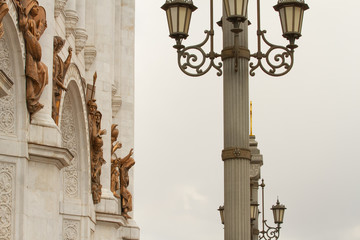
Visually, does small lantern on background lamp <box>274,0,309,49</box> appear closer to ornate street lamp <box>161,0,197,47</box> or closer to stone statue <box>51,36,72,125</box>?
ornate street lamp <box>161,0,197,47</box>

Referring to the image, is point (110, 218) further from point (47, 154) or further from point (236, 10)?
point (236, 10)

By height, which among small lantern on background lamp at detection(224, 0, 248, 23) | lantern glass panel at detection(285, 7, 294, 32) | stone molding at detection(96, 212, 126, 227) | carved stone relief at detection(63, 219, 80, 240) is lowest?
carved stone relief at detection(63, 219, 80, 240)

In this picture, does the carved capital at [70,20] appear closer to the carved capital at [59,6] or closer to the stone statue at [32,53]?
the carved capital at [59,6]

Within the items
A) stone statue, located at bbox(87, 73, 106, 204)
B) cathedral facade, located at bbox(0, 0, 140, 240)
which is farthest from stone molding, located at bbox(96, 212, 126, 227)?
stone statue, located at bbox(87, 73, 106, 204)

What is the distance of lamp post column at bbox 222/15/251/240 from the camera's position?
49.5 ft

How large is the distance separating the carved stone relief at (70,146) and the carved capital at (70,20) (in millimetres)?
1900

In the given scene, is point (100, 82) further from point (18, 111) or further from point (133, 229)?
point (18, 111)

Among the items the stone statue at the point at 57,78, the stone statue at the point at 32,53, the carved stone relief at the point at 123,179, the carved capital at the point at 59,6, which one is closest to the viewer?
the stone statue at the point at 32,53

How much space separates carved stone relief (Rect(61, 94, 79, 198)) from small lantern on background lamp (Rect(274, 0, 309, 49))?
15.0 metres

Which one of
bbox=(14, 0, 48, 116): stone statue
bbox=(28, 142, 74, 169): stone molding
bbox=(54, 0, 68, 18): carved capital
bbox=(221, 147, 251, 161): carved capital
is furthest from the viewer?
bbox=(54, 0, 68, 18): carved capital

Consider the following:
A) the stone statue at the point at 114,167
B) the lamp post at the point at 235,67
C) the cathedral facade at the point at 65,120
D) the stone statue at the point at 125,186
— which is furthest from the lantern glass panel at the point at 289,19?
the stone statue at the point at 125,186

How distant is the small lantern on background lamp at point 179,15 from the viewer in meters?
16.0

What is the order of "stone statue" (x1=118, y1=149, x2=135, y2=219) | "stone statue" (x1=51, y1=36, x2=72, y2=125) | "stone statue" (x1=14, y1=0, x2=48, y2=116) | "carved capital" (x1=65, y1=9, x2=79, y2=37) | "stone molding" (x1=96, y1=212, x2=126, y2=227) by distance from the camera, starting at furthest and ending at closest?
"stone statue" (x1=118, y1=149, x2=135, y2=219)
"stone molding" (x1=96, y1=212, x2=126, y2=227)
"carved capital" (x1=65, y1=9, x2=79, y2=37)
"stone statue" (x1=51, y1=36, x2=72, y2=125)
"stone statue" (x1=14, y1=0, x2=48, y2=116)

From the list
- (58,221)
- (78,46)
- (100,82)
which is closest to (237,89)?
(58,221)
